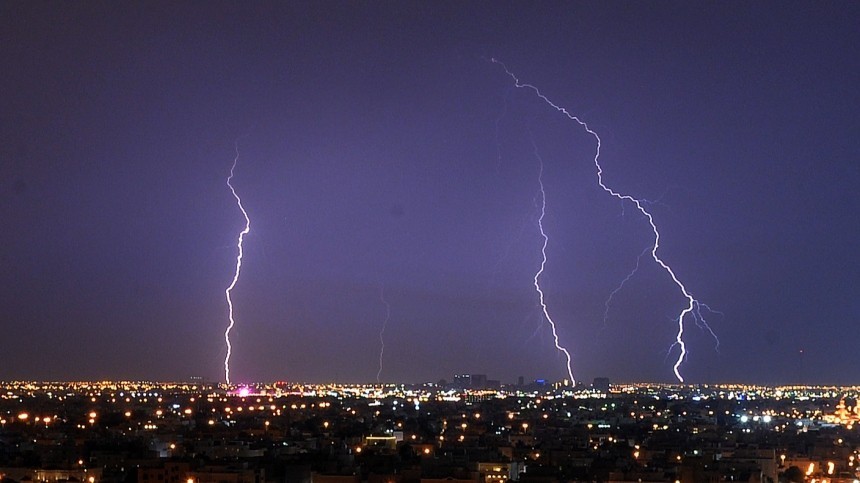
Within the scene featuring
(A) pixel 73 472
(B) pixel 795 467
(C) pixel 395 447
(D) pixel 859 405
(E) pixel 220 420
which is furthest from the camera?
(D) pixel 859 405

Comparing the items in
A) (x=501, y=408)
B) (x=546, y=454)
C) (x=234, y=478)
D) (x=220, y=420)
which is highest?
(x=501, y=408)

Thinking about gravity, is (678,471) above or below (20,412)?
below

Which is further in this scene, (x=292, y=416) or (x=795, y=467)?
(x=292, y=416)

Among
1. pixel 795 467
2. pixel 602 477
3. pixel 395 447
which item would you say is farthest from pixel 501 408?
pixel 602 477

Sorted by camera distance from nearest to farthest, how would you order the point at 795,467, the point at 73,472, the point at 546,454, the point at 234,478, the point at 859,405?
1. the point at 234,478
2. the point at 73,472
3. the point at 795,467
4. the point at 546,454
5. the point at 859,405

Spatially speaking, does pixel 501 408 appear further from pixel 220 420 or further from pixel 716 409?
pixel 220 420

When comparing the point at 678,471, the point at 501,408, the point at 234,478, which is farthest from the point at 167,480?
the point at 501,408

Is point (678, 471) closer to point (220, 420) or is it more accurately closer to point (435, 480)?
point (435, 480)

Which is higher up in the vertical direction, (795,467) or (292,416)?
(292,416)

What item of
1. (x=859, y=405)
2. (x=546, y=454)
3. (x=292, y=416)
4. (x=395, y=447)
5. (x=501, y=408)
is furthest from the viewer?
(x=859, y=405)
